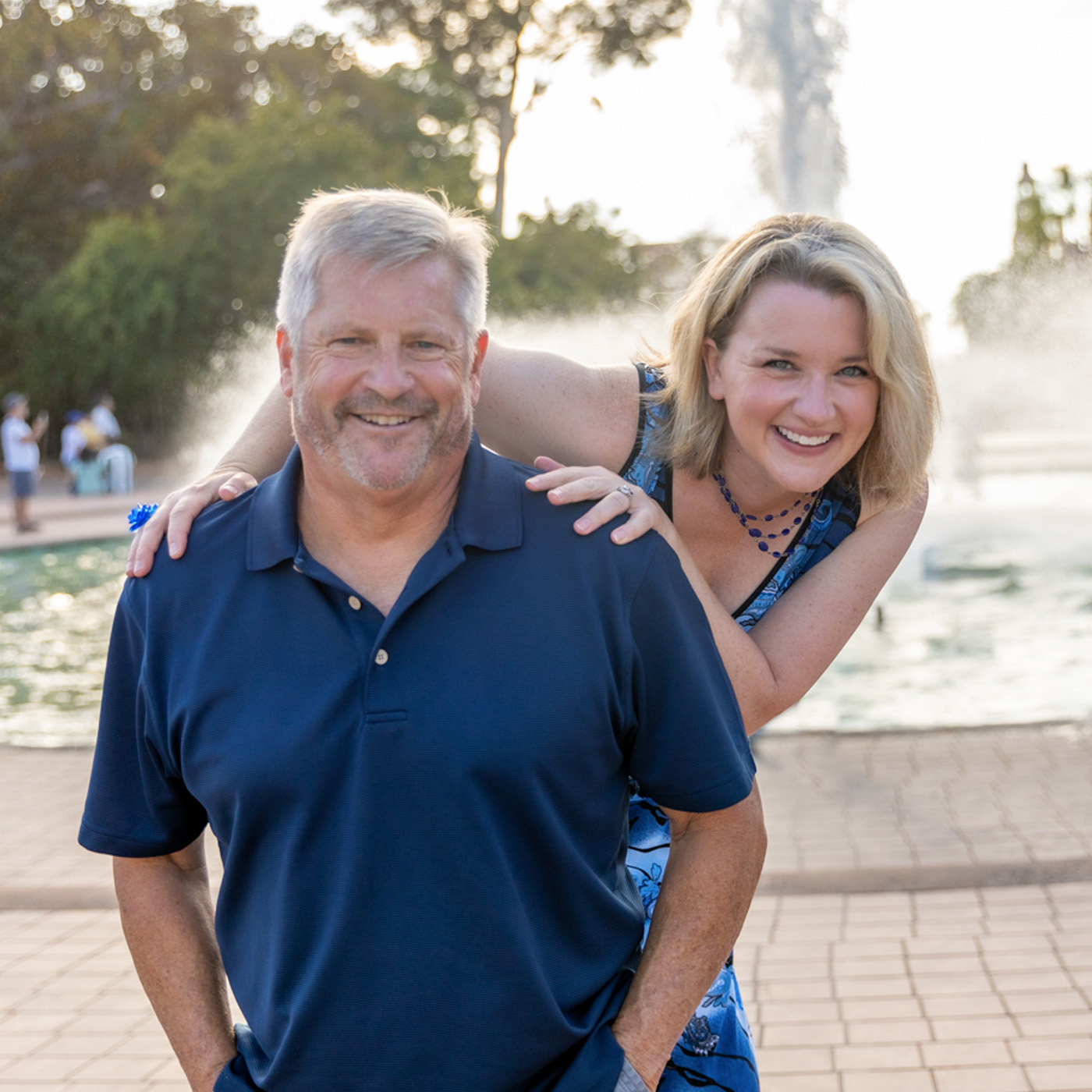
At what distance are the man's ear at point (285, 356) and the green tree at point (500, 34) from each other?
31586 millimetres

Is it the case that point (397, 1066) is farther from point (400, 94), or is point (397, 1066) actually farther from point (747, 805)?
point (400, 94)

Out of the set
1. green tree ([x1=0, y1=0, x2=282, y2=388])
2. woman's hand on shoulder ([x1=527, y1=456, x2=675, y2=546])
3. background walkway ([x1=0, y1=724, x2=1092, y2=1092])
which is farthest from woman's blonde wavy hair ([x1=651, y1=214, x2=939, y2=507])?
green tree ([x1=0, y1=0, x2=282, y2=388])

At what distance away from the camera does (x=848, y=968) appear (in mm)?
4188

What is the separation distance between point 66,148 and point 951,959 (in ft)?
113

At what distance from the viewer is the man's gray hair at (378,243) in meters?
1.74

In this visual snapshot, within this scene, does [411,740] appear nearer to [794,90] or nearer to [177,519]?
[177,519]

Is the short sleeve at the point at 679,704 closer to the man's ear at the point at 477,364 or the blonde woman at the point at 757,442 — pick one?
the blonde woman at the point at 757,442

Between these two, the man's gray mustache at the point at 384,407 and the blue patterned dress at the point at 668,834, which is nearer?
the man's gray mustache at the point at 384,407

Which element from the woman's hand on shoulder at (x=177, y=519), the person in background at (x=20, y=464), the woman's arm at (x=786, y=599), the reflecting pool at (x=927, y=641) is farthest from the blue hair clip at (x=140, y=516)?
the person in background at (x=20, y=464)

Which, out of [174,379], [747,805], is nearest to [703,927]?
[747,805]

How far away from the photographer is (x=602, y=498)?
1878mm

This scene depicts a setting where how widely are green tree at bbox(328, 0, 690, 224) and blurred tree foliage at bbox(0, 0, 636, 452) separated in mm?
1047

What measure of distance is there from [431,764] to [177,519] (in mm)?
578

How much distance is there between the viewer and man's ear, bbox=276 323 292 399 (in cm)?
186
